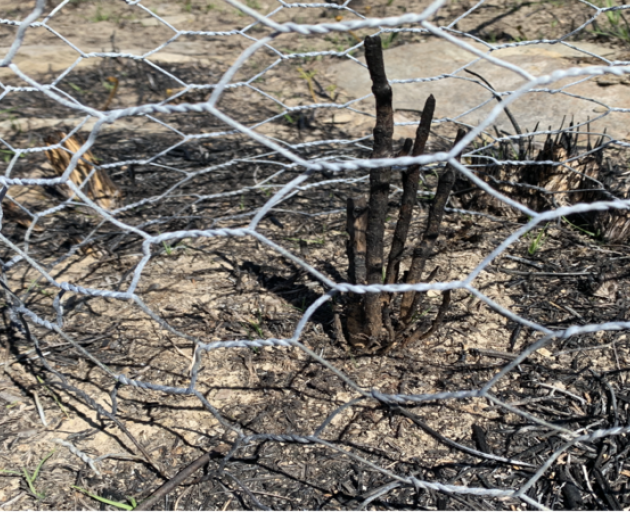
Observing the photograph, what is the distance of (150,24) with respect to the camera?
12.1 feet

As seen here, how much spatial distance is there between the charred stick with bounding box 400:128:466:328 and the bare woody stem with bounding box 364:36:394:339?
84 millimetres

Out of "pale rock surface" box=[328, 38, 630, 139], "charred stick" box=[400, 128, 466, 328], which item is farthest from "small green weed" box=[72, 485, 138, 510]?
"pale rock surface" box=[328, 38, 630, 139]

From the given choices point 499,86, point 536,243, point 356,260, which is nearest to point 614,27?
point 499,86

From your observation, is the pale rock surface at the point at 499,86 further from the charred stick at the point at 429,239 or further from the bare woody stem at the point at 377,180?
the bare woody stem at the point at 377,180

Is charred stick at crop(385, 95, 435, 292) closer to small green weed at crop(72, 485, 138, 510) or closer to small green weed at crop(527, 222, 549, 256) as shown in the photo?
small green weed at crop(527, 222, 549, 256)

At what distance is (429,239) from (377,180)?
23 cm

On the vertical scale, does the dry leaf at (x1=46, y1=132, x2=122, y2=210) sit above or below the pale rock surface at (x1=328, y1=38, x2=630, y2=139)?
below

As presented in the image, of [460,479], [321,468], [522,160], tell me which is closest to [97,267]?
[321,468]

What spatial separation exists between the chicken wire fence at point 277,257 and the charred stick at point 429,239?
0.36ft

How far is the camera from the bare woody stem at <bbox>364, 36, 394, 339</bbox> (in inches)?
39.0

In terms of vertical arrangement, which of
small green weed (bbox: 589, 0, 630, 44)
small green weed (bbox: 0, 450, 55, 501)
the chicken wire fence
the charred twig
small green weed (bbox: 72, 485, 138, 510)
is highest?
small green weed (bbox: 589, 0, 630, 44)

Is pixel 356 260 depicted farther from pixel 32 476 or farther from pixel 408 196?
pixel 32 476

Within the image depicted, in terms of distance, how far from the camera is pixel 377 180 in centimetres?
113

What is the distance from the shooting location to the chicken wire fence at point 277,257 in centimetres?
90
